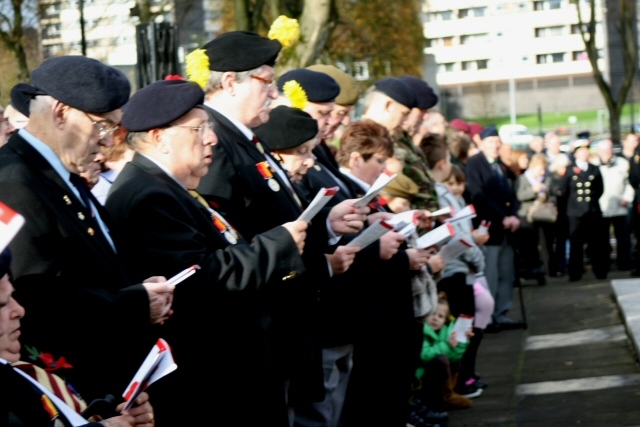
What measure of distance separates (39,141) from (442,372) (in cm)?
478

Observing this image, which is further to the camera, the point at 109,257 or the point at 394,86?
the point at 394,86

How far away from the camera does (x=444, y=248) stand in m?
7.22

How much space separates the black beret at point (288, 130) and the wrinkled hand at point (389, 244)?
0.70 meters

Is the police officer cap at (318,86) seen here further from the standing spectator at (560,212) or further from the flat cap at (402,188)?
the standing spectator at (560,212)

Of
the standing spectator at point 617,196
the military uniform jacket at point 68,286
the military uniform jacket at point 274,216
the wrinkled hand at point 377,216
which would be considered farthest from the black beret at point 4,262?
the standing spectator at point 617,196

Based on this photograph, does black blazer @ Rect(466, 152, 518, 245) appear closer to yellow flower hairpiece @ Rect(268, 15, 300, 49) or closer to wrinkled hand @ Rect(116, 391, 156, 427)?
yellow flower hairpiece @ Rect(268, 15, 300, 49)

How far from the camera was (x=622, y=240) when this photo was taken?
16.9 metres

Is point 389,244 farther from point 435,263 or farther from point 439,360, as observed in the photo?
point 439,360

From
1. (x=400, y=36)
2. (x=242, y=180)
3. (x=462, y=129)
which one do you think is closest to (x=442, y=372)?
(x=242, y=180)

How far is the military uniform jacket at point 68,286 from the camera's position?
3.39m

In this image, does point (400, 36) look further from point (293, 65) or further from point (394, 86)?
point (394, 86)

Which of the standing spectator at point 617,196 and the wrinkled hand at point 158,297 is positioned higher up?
the wrinkled hand at point 158,297

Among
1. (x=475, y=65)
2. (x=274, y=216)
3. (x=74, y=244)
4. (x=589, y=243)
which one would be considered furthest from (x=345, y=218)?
(x=475, y=65)

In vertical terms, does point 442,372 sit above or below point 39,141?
below
